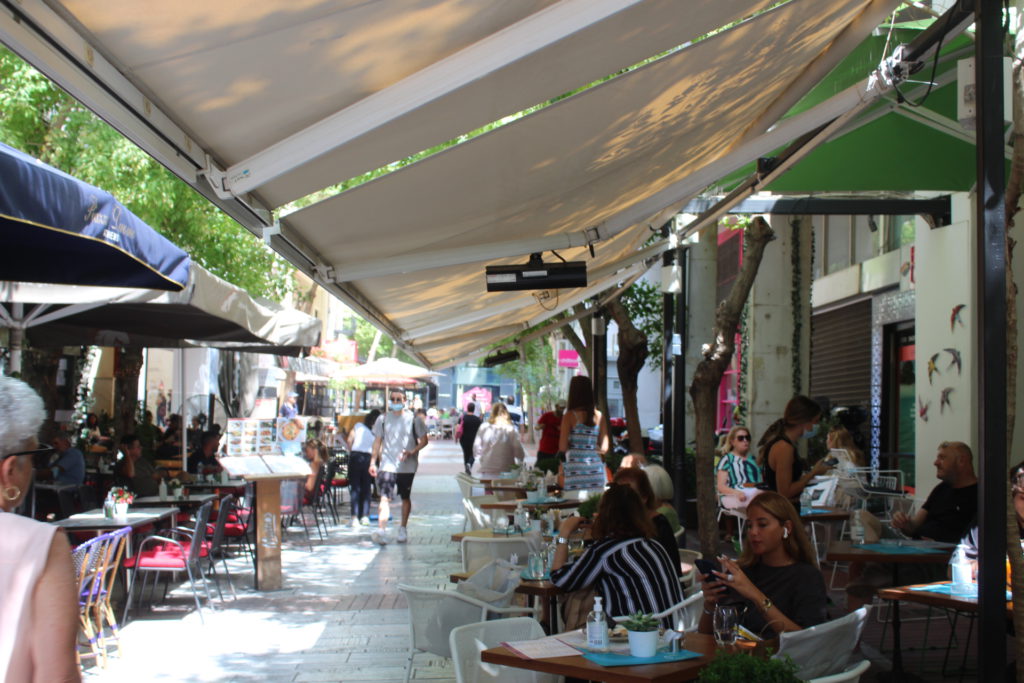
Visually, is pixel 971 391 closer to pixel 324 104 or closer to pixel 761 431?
pixel 761 431

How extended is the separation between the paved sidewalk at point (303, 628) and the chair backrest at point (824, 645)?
3156 millimetres

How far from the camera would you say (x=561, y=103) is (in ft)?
14.5

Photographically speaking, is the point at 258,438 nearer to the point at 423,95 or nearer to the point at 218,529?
the point at 218,529

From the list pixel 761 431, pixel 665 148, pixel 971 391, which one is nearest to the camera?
pixel 665 148

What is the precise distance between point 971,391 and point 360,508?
28.1 ft

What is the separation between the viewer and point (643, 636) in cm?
408

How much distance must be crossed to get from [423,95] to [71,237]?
3.63 m

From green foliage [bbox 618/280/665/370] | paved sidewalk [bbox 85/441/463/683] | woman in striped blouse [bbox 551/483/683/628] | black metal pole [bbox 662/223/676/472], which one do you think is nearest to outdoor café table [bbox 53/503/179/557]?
paved sidewalk [bbox 85/441/463/683]

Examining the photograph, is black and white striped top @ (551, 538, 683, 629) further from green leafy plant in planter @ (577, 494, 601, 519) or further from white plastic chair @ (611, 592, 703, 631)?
green leafy plant in planter @ (577, 494, 601, 519)

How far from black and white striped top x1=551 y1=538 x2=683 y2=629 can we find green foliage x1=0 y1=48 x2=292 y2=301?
417 inches

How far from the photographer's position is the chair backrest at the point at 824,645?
3904mm

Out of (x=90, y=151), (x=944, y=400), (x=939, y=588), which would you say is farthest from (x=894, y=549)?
(x=90, y=151)

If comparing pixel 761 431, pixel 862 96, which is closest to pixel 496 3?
pixel 862 96

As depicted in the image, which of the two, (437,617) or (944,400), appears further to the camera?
(944,400)
